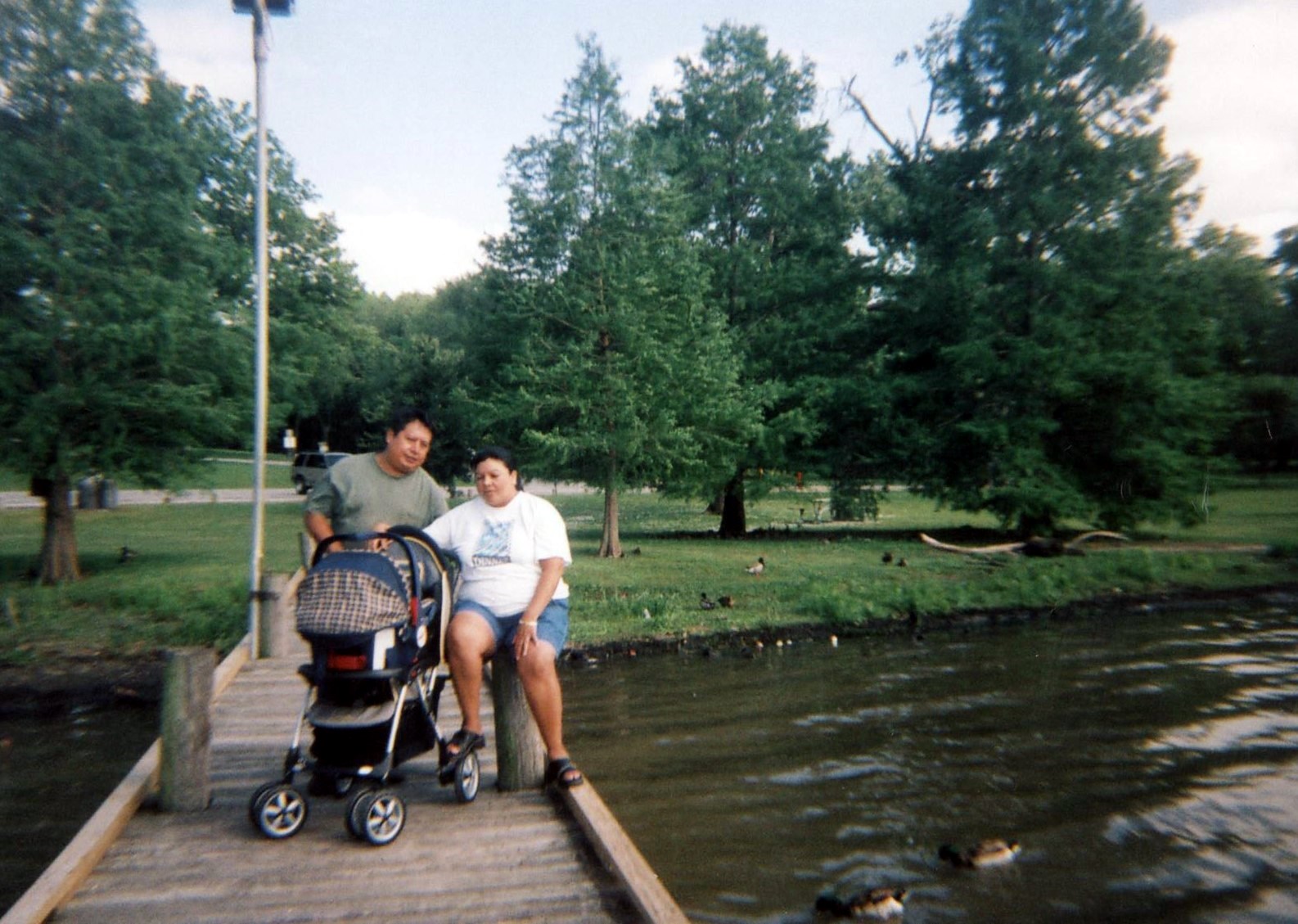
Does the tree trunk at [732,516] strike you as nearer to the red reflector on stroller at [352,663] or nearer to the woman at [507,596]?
the woman at [507,596]

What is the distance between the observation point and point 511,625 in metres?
5.50

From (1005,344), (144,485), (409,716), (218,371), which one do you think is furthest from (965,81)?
(409,716)

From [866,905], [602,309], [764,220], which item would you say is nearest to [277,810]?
[866,905]

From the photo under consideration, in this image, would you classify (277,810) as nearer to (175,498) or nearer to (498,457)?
(498,457)

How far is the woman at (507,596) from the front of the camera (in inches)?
209

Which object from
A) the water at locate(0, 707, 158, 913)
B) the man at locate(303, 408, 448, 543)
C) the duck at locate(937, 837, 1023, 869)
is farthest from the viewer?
the water at locate(0, 707, 158, 913)

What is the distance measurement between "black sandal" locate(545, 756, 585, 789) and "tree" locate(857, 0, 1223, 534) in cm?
2078

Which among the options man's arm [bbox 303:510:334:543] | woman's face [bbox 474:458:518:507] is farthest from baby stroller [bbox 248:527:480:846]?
man's arm [bbox 303:510:334:543]

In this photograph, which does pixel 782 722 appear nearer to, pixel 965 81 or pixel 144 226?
pixel 144 226

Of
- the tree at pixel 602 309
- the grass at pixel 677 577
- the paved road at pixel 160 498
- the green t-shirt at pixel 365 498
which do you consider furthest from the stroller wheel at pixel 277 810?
the paved road at pixel 160 498

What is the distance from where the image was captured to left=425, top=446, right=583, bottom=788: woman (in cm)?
532

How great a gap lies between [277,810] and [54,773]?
5562mm

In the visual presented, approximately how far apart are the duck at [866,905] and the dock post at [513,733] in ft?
6.44

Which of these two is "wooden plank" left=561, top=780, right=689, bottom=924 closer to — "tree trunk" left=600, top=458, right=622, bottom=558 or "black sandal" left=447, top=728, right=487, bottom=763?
"black sandal" left=447, top=728, right=487, bottom=763
